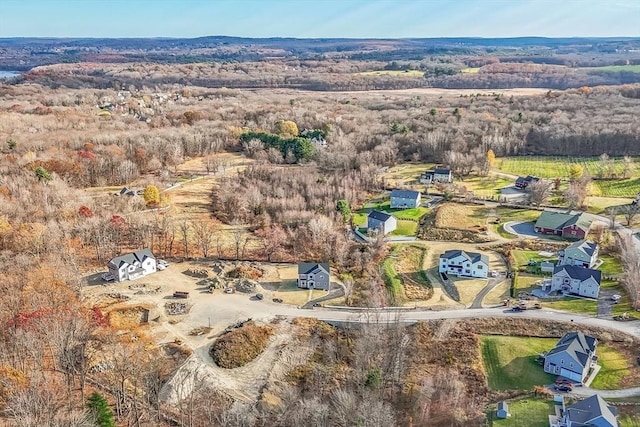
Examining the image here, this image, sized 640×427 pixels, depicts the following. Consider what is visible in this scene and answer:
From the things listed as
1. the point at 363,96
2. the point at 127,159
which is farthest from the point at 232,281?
the point at 363,96

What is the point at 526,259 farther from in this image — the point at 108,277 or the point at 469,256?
the point at 108,277

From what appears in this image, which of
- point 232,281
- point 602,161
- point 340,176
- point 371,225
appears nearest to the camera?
point 232,281

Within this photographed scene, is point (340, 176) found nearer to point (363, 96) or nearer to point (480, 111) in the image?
point (480, 111)

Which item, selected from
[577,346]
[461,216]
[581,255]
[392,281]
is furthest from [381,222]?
[577,346]

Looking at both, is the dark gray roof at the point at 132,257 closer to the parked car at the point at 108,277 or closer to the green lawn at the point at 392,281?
the parked car at the point at 108,277

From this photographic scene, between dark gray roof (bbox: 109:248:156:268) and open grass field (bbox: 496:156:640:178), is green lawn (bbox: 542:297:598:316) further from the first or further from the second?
open grass field (bbox: 496:156:640:178)
